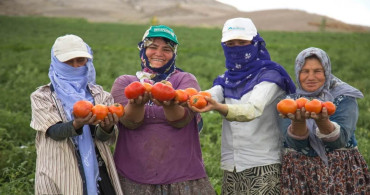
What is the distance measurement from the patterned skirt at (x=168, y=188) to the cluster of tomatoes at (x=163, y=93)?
0.63m

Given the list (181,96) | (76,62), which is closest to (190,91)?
(181,96)

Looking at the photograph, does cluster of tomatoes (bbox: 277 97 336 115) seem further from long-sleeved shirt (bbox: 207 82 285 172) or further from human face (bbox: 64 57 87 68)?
human face (bbox: 64 57 87 68)

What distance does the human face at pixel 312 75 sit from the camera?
2916 millimetres

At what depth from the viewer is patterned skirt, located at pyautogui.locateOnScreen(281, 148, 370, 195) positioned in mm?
2859

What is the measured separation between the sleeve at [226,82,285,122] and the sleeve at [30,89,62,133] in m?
1.16

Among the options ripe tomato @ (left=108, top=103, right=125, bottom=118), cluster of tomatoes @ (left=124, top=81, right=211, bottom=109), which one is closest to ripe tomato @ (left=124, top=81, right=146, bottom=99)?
cluster of tomatoes @ (left=124, top=81, right=211, bottom=109)

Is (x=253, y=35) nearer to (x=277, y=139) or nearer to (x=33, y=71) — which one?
(x=277, y=139)

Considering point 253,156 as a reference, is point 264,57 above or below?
above

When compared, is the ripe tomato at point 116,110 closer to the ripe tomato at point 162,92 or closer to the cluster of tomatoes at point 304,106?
the ripe tomato at point 162,92

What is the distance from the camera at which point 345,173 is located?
288 cm

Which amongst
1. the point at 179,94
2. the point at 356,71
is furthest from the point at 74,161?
the point at 356,71

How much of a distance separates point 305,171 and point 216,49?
16.2 m

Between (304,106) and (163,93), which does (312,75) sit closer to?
(304,106)

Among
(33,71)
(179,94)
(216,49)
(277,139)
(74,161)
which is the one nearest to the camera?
(179,94)
